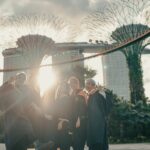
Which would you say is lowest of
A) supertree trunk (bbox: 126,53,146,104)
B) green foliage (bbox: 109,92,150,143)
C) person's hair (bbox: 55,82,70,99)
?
green foliage (bbox: 109,92,150,143)

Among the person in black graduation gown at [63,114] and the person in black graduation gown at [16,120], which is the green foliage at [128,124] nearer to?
the person in black graduation gown at [63,114]

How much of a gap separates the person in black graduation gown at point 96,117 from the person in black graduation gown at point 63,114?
0.35m

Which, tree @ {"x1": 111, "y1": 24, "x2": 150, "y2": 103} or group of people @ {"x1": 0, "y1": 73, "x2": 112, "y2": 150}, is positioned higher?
tree @ {"x1": 111, "y1": 24, "x2": 150, "y2": 103}

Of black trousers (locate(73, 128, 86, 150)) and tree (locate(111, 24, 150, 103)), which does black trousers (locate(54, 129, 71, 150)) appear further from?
tree (locate(111, 24, 150, 103))

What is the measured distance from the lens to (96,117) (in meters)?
6.43

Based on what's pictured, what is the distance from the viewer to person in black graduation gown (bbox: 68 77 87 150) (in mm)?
6484

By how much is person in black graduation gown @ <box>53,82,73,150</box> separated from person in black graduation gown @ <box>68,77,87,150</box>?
0.09 meters

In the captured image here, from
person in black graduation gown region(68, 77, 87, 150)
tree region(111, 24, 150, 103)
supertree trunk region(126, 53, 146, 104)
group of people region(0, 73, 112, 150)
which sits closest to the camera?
group of people region(0, 73, 112, 150)

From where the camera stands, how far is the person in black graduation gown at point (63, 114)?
6.40 m

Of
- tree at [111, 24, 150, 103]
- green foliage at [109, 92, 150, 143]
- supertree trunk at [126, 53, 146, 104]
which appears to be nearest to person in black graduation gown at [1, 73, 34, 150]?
green foliage at [109, 92, 150, 143]

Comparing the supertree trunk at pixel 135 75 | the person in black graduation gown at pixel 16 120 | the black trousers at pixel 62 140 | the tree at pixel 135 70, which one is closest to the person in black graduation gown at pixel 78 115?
the black trousers at pixel 62 140

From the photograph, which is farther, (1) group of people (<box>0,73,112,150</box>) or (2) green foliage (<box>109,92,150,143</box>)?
(2) green foliage (<box>109,92,150,143</box>)

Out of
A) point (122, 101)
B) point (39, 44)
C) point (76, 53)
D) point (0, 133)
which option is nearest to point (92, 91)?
point (122, 101)

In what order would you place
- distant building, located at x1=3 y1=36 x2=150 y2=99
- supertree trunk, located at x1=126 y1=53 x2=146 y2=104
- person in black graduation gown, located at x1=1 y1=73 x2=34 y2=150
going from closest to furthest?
person in black graduation gown, located at x1=1 y1=73 x2=34 y2=150, supertree trunk, located at x1=126 y1=53 x2=146 y2=104, distant building, located at x1=3 y1=36 x2=150 y2=99
